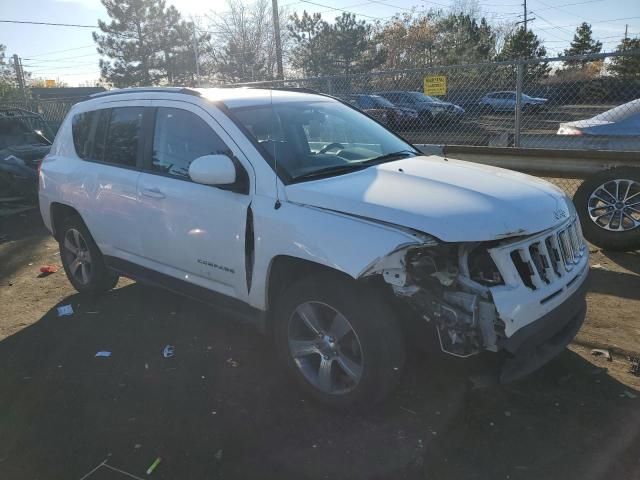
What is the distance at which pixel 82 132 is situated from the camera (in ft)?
15.5

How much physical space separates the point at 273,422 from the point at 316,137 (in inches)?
77.7

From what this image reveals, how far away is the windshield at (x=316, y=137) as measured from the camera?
3.34m

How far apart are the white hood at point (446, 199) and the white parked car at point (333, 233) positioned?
0.01 meters

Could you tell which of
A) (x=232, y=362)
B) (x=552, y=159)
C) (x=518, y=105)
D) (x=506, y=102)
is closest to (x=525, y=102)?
(x=506, y=102)

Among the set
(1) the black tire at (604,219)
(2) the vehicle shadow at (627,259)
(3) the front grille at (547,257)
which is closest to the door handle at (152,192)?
(3) the front grille at (547,257)

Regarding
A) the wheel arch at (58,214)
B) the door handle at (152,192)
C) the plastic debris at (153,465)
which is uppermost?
the door handle at (152,192)

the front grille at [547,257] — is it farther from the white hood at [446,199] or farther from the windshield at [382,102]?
the windshield at [382,102]

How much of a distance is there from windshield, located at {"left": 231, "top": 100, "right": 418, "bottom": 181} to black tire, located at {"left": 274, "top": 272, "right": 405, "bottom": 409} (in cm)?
72

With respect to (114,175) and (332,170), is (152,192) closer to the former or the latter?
(114,175)

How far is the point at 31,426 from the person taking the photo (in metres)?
3.09

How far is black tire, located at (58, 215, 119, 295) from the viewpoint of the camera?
477 centimetres

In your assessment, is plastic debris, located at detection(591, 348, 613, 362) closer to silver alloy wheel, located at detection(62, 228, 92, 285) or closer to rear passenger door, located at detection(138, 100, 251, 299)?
rear passenger door, located at detection(138, 100, 251, 299)

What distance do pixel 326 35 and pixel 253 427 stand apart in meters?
40.0

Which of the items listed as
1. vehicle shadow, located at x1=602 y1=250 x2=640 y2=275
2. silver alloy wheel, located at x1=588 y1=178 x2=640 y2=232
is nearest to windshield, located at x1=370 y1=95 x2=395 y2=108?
silver alloy wheel, located at x1=588 y1=178 x2=640 y2=232
